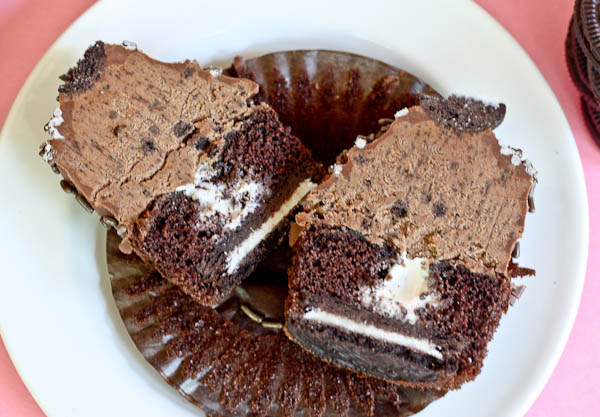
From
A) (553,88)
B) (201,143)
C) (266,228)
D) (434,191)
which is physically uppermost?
(553,88)

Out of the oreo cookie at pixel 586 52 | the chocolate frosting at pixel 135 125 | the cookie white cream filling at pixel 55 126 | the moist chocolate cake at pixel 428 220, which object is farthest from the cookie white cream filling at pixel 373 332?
the oreo cookie at pixel 586 52

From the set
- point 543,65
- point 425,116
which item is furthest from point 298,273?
point 543,65

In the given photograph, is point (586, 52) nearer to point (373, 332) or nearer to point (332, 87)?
point (332, 87)

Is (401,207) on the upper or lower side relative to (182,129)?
lower

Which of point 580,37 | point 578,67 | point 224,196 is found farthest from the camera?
point 578,67

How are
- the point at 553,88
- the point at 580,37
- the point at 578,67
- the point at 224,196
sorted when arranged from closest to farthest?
the point at 224,196 → the point at 580,37 → the point at 578,67 → the point at 553,88

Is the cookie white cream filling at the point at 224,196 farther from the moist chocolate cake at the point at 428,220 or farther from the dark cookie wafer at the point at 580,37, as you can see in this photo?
the dark cookie wafer at the point at 580,37

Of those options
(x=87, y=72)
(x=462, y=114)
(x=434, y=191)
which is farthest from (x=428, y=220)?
(x=87, y=72)
